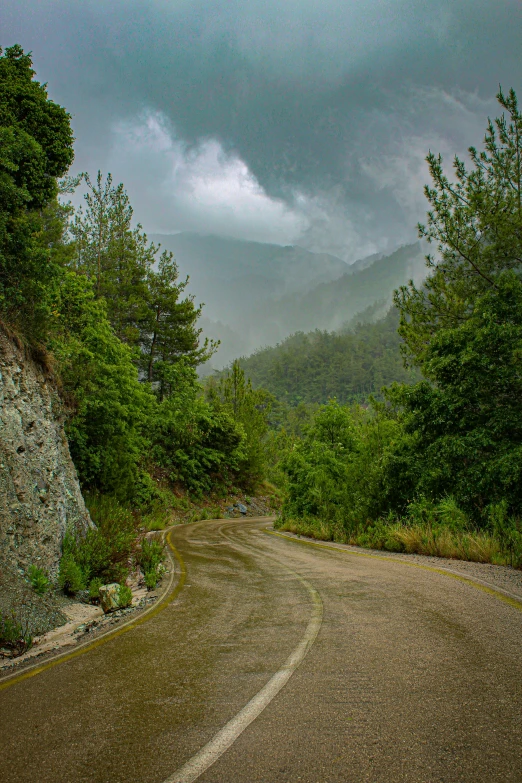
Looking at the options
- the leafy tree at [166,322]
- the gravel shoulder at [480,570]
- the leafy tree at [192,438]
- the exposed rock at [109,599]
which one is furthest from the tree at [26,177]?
the leafy tree at [166,322]

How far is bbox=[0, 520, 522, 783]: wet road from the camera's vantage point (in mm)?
2279

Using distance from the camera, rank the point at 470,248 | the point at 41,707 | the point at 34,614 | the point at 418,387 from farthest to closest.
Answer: the point at 470,248, the point at 418,387, the point at 34,614, the point at 41,707

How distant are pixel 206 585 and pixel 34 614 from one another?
8.92ft

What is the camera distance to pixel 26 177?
1063 cm

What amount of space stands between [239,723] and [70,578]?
17.9ft

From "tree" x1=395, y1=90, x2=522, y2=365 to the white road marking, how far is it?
45.2 feet

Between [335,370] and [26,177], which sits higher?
[335,370]

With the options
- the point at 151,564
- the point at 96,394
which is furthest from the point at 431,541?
the point at 96,394

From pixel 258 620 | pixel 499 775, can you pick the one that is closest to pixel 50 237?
pixel 258 620

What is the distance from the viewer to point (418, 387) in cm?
1297

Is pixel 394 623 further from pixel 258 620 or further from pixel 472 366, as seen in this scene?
pixel 472 366

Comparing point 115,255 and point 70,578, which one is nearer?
point 70,578

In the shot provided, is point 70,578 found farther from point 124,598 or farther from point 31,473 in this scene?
point 31,473

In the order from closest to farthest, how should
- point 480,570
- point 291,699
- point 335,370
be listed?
1. point 291,699
2. point 480,570
3. point 335,370
